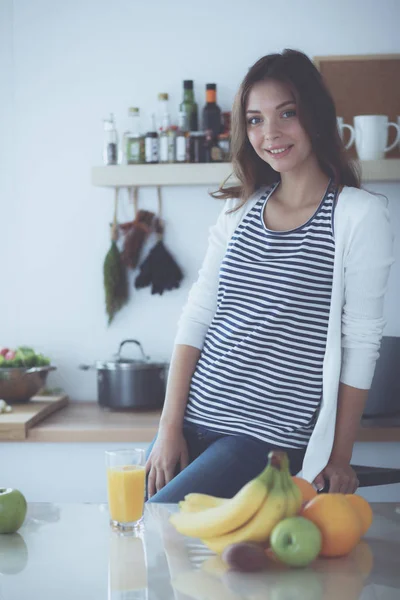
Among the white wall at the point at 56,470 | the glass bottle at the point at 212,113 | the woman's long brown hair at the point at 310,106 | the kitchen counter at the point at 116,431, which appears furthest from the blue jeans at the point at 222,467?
the glass bottle at the point at 212,113

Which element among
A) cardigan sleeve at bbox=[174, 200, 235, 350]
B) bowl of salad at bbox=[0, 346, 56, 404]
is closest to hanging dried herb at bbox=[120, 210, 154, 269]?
bowl of salad at bbox=[0, 346, 56, 404]

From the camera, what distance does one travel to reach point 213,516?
0.89 metres

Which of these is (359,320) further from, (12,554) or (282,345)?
(12,554)

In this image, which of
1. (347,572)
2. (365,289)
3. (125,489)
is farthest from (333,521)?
(365,289)

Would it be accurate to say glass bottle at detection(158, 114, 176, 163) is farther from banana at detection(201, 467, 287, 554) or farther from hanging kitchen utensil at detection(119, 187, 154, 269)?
banana at detection(201, 467, 287, 554)

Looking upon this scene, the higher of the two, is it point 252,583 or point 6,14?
point 6,14

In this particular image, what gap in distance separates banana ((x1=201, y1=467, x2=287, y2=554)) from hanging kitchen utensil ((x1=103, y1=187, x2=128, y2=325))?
1.77m

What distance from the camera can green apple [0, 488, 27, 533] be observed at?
1000mm

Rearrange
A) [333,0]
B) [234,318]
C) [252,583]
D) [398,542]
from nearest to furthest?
1. [252,583]
2. [398,542]
3. [234,318]
4. [333,0]

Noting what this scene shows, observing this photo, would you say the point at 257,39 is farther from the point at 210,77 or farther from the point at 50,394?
the point at 50,394

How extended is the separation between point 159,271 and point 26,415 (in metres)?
0.66

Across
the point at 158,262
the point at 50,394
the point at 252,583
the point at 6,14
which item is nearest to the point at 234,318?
the point at 252,583

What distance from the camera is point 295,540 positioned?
854mm

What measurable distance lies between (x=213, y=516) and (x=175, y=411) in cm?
67
